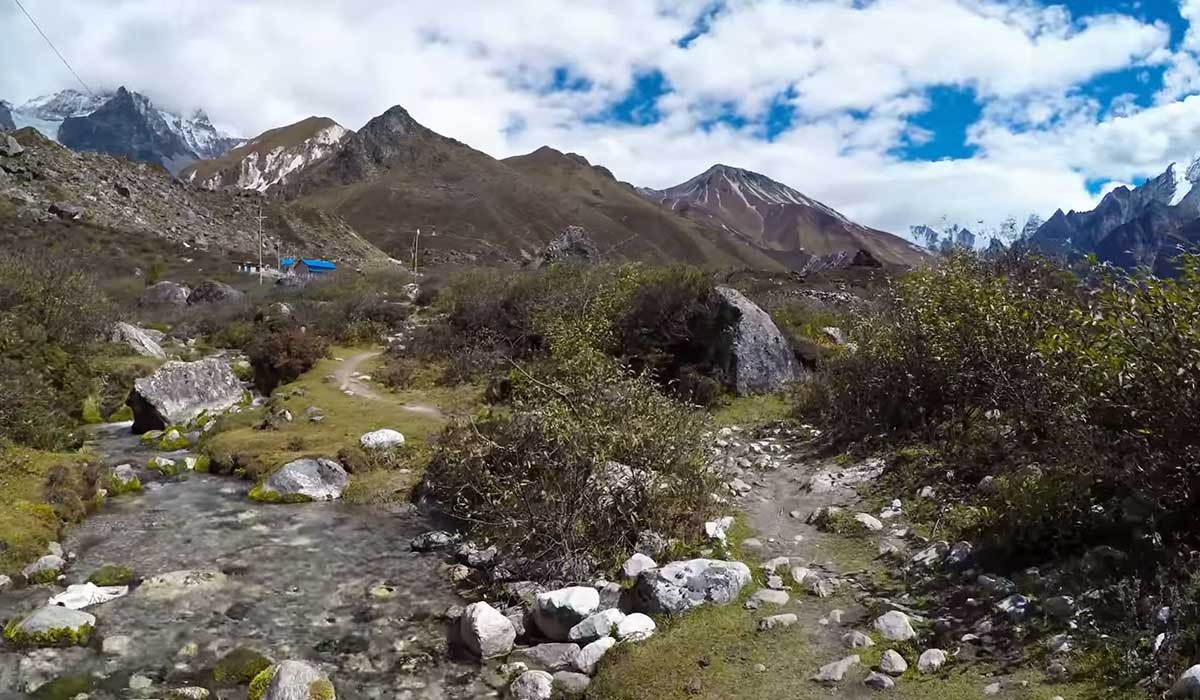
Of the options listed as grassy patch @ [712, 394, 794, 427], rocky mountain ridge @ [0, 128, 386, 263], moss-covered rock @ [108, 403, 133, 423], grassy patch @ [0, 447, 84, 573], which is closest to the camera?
grassy patch @ [0, 447, 84, 573]

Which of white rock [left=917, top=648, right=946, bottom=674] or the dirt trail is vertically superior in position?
the dirt trail

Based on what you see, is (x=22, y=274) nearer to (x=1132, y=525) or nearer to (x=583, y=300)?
(x=583, y=300)

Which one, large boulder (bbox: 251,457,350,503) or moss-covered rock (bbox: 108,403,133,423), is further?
moss-covered rock (bbox: 108,403,133,423)

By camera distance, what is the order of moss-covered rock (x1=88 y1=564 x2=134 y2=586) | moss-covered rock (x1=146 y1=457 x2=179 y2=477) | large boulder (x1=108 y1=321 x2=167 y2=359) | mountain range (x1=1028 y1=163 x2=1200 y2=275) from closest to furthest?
moss-covered rock (x1=88 y1=564 x2=134 y2=586), moss-covered rock (x1=146 y1=457 x2=179 y2=477), large boulder (x1=108 y1=321 x2=167 y2=359), mountain range (x1=1028 y1=163 x2=1200 y2=275)

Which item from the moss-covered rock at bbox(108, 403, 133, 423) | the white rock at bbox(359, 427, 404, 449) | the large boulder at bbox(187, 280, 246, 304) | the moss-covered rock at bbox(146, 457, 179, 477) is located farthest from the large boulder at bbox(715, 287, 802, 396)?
the large boulder at bbox(187, 280, 246, 304)

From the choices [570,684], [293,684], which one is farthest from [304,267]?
[570,684]

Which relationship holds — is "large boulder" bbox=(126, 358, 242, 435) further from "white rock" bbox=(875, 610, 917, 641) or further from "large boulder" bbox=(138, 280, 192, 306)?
"large boulder" bbox=(138, 280, 192, 306)

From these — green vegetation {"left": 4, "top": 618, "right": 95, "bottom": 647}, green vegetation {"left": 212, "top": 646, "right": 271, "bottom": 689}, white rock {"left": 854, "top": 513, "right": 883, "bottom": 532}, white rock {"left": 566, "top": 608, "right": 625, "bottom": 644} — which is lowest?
green vegetation {"left": 212, "top": 646, "right": 271, "bottom": 689}

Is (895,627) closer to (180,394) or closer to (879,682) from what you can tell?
(879,682)
